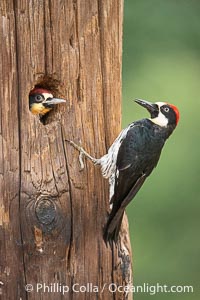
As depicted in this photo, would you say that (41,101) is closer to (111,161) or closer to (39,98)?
(39,98)

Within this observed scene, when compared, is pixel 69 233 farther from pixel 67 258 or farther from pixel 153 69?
pixel 153 69

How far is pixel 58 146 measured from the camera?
7.22 m

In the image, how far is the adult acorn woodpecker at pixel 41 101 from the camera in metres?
7.20

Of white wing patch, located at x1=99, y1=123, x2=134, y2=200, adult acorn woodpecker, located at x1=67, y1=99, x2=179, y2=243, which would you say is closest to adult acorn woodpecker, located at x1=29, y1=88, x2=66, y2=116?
adult acorn woodpecker, located at x1=67, y1=99, x2=179, y2=243

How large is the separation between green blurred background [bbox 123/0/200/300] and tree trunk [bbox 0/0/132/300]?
2.85 metres

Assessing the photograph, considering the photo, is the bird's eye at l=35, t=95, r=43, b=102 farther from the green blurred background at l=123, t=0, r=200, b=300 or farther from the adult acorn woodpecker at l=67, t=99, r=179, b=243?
the green blurred background at l=123, t=0, r=200, b=300

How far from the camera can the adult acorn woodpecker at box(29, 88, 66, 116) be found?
720 centimetres

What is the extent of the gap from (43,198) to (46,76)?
696 mm

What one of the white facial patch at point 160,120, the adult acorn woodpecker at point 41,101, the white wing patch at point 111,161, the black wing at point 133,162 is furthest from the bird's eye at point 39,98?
the white facial patch at point 160,120

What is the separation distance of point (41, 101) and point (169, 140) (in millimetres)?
3313

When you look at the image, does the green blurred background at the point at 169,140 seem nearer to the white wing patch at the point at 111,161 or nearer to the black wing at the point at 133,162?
the black wing at the point at 133,162

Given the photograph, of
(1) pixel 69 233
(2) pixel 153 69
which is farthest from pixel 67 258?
(2) pixel 153 69

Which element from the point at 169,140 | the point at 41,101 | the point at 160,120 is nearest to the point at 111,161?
the point at 41,101

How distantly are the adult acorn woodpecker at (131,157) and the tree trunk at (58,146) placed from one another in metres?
0.07
